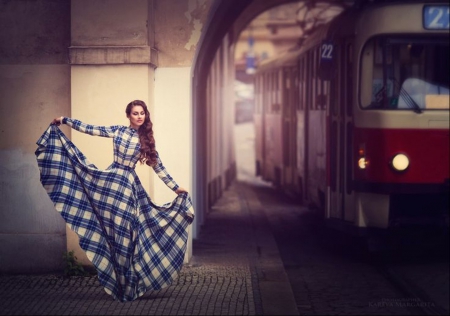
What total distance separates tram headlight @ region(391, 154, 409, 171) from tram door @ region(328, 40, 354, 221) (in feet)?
2.53

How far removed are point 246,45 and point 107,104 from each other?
160 ft

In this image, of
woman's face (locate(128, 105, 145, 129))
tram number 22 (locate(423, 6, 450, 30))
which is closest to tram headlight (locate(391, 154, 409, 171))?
tram number 22 (locate(423, 6, 450, 30))

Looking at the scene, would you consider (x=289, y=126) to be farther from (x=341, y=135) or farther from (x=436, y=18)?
(x=436, y=18)

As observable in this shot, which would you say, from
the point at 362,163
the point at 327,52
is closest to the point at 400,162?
the point at 362,163

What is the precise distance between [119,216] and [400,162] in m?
A: 3.54

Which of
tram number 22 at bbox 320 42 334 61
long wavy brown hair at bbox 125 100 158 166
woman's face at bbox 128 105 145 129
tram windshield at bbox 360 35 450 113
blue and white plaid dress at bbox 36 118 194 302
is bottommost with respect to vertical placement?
blue and white plaid dress at bbox 36 118 194 302

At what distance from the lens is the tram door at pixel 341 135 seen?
37.6 feet

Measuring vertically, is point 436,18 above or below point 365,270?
above

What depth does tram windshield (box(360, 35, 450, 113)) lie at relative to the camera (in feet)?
35.3

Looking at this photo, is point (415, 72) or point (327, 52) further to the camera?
point (327, 52)

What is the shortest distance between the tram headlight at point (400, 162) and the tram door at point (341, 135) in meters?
0.77

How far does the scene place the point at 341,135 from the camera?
1180cm

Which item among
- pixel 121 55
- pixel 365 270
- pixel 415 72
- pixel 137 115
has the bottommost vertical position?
pixel 365 270

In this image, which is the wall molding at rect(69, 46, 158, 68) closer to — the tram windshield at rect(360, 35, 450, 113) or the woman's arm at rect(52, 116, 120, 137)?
the woman's arm at rect(52, 116, 120, 137)
